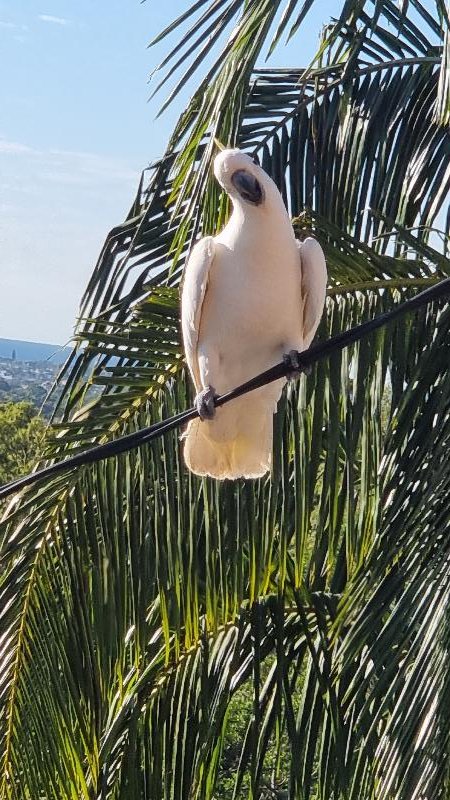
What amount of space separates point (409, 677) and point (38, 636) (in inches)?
40.7

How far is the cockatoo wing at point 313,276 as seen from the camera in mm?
2684

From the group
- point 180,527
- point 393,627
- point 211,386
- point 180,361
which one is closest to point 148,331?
point 180,361

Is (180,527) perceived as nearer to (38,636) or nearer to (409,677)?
(38,636)

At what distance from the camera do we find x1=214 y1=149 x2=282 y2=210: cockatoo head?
104 inches

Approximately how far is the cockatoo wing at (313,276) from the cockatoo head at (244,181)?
141mm

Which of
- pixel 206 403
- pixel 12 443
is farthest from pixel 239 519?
pixel 12 443

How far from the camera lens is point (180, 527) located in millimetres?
3072

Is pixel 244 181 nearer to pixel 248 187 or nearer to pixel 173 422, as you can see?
pixel 248 187

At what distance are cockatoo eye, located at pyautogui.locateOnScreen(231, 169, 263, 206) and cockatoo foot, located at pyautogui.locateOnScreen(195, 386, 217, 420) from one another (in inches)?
19.4

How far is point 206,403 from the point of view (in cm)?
273

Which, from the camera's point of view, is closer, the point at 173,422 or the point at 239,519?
the point at 173,422

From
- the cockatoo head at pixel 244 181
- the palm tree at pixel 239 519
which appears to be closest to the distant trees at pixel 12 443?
the palm tree at pixel 239 519

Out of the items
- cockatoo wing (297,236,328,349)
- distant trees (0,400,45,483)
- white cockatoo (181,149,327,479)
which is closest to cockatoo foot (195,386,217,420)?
white cockatoo (181,149,327,479)

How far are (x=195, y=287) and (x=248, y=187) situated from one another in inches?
10.8
